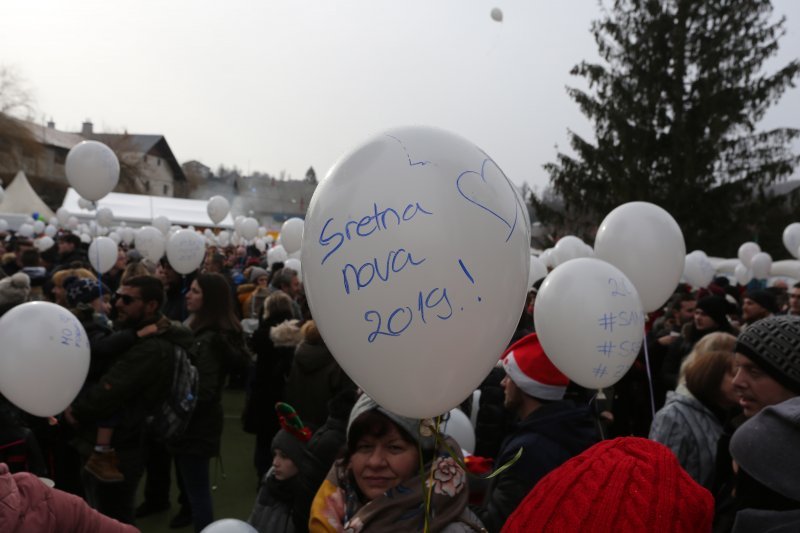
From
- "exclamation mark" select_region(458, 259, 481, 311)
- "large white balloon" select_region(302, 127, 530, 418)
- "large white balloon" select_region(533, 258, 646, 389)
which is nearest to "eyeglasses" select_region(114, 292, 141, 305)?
"large white balloon" select_region(533, 258, 646, 389)

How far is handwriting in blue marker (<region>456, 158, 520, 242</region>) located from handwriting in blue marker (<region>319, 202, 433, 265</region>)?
109 millimetres

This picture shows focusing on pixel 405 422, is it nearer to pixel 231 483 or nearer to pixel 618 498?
pixel 618 498

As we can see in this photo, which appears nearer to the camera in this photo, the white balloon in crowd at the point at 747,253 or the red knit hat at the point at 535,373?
the red knit hat at the point at 535,373

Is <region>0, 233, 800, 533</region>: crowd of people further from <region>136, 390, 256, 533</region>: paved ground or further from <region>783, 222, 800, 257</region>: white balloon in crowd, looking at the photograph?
<region>783, 222, 800, 257</region>: white balloon in crowd

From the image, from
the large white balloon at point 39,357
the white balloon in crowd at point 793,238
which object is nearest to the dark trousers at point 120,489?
the large white balloon at point 39,357

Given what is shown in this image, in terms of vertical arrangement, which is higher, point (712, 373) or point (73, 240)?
point (712, 373)

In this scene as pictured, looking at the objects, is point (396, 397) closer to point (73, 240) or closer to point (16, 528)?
point (16, 528)

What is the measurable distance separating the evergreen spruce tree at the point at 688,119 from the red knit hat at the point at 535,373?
604 inches

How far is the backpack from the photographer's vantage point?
3535 millimetres

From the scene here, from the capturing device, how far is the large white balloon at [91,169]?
21.4 ft

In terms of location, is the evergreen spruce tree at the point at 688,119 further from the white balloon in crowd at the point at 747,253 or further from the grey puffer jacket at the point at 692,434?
the grey puffer jacket at the point at 692,434

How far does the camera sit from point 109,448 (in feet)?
11.0

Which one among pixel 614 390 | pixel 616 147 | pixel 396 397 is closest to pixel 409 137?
pixel 396 397

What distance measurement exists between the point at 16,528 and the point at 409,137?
4.88ft
